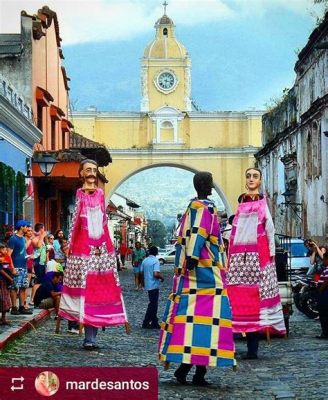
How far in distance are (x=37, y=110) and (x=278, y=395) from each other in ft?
70.8

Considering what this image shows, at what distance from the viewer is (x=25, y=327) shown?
1299cm

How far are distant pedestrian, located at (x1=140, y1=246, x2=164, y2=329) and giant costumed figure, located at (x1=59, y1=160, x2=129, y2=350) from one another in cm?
384

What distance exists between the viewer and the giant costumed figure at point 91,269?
36.2ft

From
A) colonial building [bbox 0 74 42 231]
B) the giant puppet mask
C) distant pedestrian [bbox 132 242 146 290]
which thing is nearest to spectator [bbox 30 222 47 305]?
colonial building [bbox 0 74 42 231]

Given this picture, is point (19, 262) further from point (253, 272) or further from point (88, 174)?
point (253, 272)

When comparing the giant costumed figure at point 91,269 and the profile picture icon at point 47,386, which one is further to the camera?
the giant costumed figure at point 91,269

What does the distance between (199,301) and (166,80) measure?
75.8 meters

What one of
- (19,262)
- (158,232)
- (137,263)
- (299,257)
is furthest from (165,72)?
(158,232)

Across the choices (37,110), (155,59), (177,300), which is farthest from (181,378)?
(155,59)

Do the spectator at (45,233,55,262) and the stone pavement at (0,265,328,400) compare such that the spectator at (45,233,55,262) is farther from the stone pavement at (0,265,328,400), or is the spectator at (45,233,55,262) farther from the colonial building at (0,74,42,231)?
the stone pavement at (0,265,328,400)

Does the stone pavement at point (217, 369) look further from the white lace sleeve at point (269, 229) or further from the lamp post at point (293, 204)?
the lamp post at point (293, 204)

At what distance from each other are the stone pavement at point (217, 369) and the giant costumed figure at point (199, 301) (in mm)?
249

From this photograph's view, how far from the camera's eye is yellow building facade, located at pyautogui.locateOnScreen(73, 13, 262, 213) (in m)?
71.5

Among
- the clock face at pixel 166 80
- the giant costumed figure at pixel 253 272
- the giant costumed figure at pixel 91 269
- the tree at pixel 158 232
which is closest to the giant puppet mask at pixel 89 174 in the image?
the giant costumed figure at pixel 91 269
